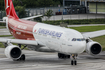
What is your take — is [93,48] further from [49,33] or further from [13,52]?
[13,52]

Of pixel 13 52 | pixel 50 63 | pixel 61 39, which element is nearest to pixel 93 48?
pixel 61 39

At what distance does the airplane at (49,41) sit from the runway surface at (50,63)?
0.87 metres

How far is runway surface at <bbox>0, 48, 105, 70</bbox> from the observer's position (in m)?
27.2

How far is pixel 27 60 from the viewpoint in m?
32.3

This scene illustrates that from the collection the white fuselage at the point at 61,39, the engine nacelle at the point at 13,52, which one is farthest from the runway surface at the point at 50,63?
the white fuselage at the point at 61,39

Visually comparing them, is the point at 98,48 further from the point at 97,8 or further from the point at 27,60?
the point at 97,8

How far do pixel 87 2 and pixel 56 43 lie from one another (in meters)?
108

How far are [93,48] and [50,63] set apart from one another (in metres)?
5.17

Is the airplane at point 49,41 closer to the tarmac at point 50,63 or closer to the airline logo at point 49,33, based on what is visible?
the airline logo at point 49,33

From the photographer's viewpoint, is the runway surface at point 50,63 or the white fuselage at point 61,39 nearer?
the white fuselage at point 61,39

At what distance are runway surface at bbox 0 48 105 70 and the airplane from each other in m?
0.87

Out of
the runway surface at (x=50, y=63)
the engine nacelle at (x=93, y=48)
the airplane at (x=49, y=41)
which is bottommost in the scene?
the runway surface at (x=50, y=63)

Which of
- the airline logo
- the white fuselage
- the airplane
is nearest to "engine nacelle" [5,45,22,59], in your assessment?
the airplane

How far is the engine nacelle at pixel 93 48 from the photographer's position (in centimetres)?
3104
